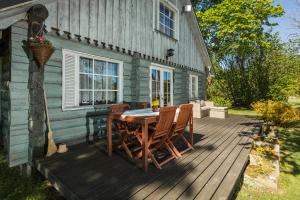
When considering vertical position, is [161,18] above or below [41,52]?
above

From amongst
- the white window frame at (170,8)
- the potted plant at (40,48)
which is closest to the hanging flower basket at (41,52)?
the potted plant at (40,48)

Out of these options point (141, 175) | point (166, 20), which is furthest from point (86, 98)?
point (166, 20)

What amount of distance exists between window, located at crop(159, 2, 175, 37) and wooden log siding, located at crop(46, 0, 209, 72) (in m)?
0.37

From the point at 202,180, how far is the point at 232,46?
14.4 m

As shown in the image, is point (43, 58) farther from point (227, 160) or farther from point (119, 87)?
point (227, 160)

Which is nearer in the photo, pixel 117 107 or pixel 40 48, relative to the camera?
pixel 40 48

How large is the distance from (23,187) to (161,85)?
573 centimetres

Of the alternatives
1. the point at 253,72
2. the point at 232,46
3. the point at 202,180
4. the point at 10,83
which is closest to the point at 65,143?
the point at 10,83

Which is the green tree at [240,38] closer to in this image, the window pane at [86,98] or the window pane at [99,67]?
the window pane at [99,67]

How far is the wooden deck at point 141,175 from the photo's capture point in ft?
8.23

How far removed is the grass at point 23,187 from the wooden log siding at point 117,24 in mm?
2814

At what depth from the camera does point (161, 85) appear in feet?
26.3

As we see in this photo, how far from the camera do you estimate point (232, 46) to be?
15.2m

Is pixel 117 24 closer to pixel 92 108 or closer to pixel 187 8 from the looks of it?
pixel 92 108
